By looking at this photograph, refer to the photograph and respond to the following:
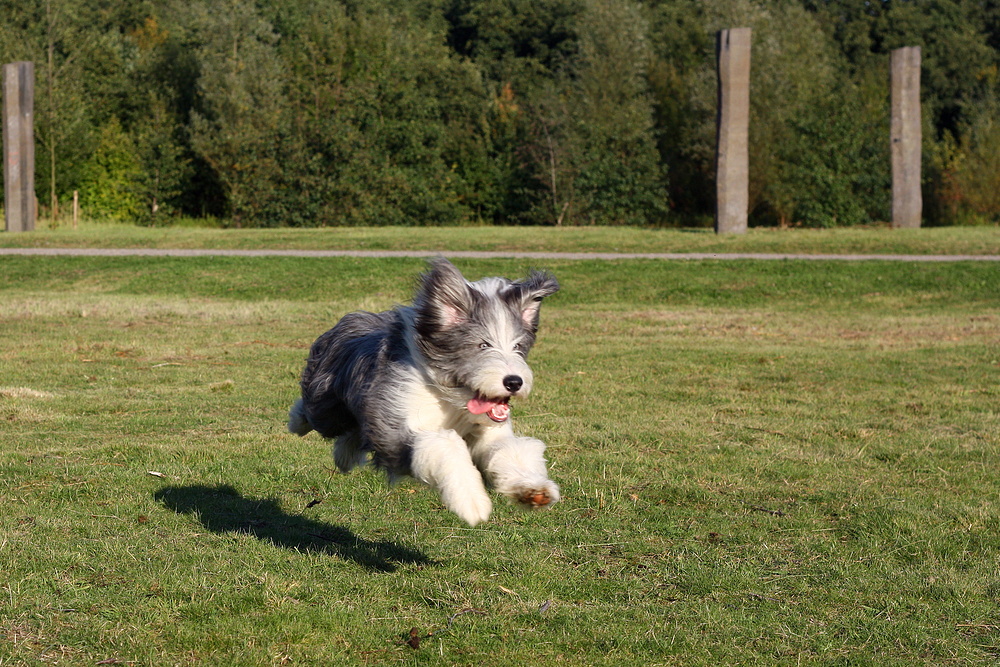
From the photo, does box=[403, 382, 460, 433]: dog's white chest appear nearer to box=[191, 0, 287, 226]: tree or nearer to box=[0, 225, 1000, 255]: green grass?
box=[0, 225, 1000, 255]: green grass

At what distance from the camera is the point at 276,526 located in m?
6.84

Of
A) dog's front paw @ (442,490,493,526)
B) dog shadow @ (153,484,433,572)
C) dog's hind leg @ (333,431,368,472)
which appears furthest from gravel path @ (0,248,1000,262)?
dog's front paw @ (442,490,493,526)

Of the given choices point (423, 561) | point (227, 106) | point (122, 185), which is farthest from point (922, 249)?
point (122, 185)

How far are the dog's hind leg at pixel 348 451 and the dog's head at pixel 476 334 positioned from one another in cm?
138

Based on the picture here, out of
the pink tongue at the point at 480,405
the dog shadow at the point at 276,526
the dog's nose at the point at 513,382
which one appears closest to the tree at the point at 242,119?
the dog shadow at the point at 276,526

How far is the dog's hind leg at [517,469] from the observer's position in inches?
211

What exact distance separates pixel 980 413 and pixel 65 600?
8.78 m

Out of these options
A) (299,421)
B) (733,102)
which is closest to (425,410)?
(299,421)

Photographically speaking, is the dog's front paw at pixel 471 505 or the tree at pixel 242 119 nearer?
the dog's front paw at pixel 471 505

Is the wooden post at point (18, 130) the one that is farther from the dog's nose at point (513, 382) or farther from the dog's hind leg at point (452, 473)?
the dog's nose at point (513, 382)

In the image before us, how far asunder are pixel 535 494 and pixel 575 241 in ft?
86.1

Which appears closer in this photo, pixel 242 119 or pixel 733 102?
pixel 733 102

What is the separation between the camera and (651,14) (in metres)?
61.3

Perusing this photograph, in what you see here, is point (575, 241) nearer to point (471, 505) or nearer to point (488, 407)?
point (488, 407)
